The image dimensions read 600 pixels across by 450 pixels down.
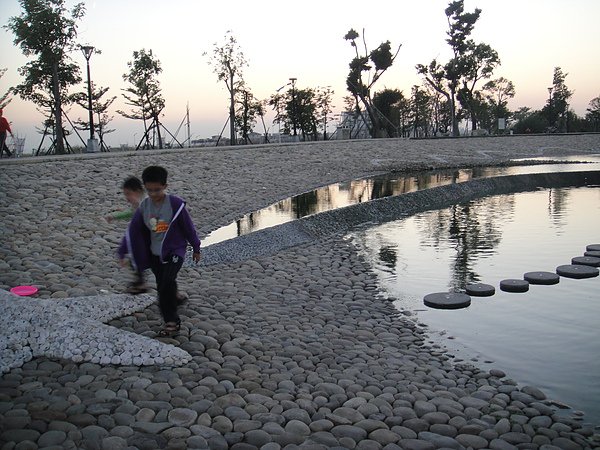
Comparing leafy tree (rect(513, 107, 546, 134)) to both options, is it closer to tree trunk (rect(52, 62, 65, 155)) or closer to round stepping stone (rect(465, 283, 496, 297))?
tree trunk (rect(52, 62, 65, 155))

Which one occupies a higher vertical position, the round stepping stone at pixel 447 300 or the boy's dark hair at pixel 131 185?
the boy's dark hair at pixel 131 185

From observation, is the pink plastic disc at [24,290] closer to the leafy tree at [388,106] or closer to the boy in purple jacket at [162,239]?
the boy in purple jacket at [162,239]

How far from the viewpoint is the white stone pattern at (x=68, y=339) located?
3918 mm

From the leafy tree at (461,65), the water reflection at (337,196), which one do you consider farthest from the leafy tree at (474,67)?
the water reflection at (337,196)

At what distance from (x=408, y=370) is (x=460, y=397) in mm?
497

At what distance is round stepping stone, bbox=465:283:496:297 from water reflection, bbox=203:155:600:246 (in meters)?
3.96

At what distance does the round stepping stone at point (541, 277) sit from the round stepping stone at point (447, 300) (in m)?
1.13

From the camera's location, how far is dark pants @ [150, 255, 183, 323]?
4410 mm

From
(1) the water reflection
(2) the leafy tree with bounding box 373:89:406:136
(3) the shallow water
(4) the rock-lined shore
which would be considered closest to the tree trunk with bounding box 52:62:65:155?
(1) the water reflection

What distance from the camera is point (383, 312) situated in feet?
18.1

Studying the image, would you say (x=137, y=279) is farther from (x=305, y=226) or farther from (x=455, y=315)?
(x=305, y=226)

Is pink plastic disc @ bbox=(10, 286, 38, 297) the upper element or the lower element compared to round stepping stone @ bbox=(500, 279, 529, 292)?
upper

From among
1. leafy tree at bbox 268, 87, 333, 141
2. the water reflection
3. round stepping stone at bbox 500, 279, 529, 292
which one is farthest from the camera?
leafy tree at bbox 268, 87, 333, 141

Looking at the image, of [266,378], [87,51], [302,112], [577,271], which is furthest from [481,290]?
[302,112]
